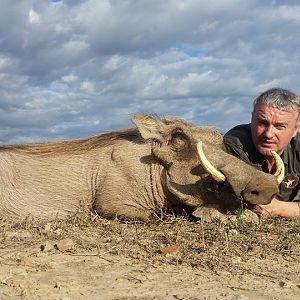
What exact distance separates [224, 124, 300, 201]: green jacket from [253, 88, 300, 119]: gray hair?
1.23ft

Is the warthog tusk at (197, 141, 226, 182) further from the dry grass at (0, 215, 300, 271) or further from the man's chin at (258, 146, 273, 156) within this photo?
the man's chin at (258, 146, 273, 156)

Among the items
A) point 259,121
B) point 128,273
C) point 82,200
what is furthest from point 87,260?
point 259,121

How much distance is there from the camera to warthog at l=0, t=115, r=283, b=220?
197 inches

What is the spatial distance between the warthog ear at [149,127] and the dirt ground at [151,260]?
85 cm

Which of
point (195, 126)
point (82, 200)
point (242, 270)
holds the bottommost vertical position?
point (242, 270)

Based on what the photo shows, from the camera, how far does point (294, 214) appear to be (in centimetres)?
519

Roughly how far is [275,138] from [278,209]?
2.48 ft

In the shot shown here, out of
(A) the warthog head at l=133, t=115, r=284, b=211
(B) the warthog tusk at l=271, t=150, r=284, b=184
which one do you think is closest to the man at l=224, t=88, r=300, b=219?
(B) the warthog tusk at l=271, t=150, r=284, b=184

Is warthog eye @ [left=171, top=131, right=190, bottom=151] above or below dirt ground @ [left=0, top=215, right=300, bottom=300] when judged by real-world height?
above

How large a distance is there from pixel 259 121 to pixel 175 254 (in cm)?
232

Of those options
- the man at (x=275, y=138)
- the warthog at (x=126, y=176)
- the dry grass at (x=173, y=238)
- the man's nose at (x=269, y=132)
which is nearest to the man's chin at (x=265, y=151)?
the man at (x=275, y=138)

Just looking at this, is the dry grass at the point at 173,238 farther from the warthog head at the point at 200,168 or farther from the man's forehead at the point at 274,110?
the man's forehead at the point at 274,110

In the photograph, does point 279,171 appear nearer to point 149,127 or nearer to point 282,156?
point 282,156

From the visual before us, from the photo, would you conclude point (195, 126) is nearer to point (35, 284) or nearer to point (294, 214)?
point (294, 214)
